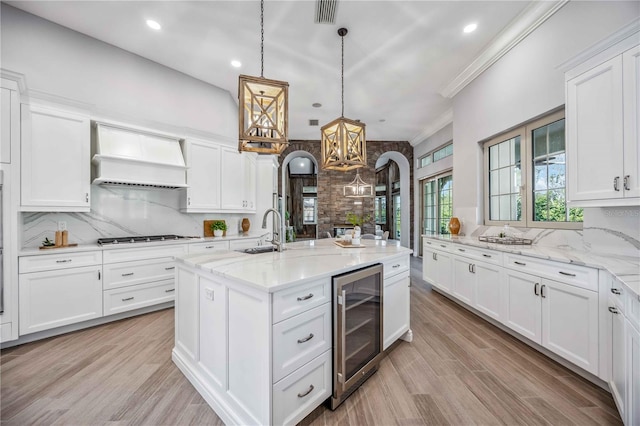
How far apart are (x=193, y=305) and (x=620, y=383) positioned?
2.64m

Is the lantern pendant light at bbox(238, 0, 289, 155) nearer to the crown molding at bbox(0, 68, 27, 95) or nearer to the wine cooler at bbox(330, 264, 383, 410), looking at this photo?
the wine cooler at bbox(330, 264, 383, 410)

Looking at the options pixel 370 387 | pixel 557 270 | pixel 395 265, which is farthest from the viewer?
pixel 395 265

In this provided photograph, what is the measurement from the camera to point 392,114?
5.48 metres

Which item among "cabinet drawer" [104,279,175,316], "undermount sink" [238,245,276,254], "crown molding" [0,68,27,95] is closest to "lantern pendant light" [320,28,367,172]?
"undermount sink" [238,245,276,254]

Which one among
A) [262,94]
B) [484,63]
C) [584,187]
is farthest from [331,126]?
[484,63]

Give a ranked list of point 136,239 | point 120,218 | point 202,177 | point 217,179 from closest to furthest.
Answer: point 136,239
point 120,218
point 202,177
point 217,179

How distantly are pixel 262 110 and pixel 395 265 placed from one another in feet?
5.41

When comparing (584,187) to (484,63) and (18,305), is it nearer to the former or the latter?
(484,63)

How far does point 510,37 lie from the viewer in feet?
9.73

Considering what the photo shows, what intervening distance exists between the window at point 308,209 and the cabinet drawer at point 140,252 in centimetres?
869

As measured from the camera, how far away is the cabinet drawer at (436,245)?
356cm

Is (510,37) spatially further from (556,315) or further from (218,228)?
(218,228)

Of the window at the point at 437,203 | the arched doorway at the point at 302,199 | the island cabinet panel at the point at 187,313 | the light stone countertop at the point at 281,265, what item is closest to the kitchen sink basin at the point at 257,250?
the light stone countertop at the point at 281,265

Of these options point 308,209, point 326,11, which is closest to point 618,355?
point 326,11
